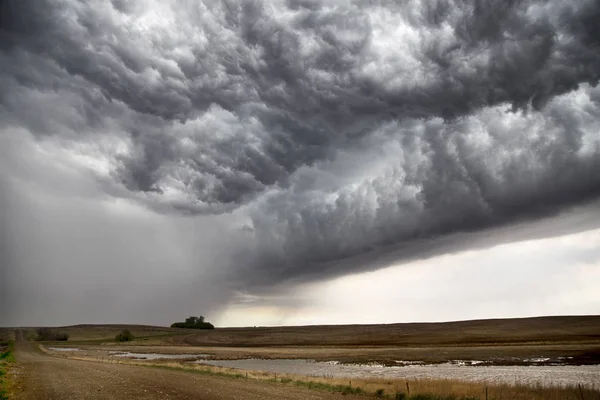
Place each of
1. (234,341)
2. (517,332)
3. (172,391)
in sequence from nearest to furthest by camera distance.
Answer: (172,391) → (517,332) → (234,341)

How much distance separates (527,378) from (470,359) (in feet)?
103

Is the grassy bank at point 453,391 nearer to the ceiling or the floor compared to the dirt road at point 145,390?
nearer to the floor

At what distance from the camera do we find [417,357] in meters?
81.8

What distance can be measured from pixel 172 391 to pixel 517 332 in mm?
142127

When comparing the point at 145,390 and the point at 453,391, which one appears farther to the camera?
the point at 453,391

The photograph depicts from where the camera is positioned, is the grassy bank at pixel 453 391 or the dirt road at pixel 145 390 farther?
the grassy bank at pixel 453 391

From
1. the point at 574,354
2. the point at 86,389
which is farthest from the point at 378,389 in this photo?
the point at 574,354

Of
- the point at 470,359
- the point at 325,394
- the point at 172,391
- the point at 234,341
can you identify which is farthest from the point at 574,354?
the point at 234,341

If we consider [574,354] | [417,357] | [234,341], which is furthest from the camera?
[234,341]

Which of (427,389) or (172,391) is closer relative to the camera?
(172,391)

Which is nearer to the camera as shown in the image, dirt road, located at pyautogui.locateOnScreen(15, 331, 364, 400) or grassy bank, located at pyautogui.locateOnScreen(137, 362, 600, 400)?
dirt road, located at pyautogui.locateOnScreen(15, 331, 364, 400)

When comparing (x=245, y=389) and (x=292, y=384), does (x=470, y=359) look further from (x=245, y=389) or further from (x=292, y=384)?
(x=245, y=389)

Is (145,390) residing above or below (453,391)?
above

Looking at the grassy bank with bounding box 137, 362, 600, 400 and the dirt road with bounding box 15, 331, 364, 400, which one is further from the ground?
the dirt road with bounding box 15, 331, 364, 400
